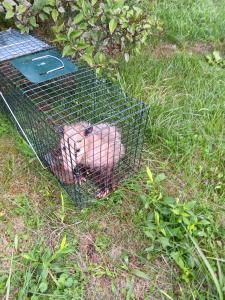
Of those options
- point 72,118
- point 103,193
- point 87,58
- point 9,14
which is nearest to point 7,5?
point 9,14

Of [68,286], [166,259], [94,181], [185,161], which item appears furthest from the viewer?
[185,161]

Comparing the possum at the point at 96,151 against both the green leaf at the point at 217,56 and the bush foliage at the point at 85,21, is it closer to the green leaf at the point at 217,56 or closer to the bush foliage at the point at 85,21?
the bush foliage at the point at 85,21

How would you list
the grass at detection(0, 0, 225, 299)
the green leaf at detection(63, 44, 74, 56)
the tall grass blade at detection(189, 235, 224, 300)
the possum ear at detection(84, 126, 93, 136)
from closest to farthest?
the tall grass blade at detection(189, 235, 224, 300) < the grass at detection(0, 0, 225, 299) < the possum ear at detection(84, 126, 93, 136) < the green leaf at detection(63, 44, 74, 56)

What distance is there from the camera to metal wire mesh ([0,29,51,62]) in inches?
84.0

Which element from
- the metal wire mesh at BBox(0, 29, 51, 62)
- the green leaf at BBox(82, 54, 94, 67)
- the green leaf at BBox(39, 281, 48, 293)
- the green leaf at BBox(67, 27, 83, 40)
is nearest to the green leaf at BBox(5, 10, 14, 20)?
the metal wire mesh at BBox(0, 29, 51, 62)

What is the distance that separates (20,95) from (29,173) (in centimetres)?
51

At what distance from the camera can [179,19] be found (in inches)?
143

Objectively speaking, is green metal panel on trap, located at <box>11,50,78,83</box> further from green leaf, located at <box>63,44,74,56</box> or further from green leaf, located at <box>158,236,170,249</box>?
green leaf, located at <box>158,236,170,249</box>

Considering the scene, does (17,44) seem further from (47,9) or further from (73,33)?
(73,33)

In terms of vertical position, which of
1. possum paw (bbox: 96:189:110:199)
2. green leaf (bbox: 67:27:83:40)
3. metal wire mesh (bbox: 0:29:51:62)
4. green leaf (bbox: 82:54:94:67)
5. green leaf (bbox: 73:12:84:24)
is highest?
green leaf (bbox: 73:12:84:24)

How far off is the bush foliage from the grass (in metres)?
0.45

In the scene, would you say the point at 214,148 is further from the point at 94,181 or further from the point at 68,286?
the point at 68,286

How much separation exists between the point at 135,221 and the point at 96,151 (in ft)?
1.57

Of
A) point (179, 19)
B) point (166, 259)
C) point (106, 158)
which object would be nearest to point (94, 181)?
point (106, 158)
